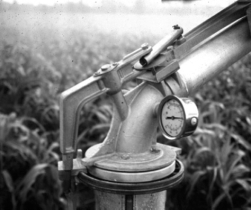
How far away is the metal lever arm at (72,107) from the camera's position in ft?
2.81

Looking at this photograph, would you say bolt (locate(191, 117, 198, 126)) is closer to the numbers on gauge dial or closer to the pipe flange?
the numbers on gauge dial

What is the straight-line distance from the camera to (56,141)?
8.35ft

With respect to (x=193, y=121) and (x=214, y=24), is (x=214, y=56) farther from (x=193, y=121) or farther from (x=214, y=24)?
(x=193, y=121)

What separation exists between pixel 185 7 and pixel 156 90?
33 centimetres

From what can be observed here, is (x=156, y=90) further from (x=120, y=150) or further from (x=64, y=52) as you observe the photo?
(x=64, y=52)

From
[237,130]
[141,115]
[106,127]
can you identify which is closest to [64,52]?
[106,127]

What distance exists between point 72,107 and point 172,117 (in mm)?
267

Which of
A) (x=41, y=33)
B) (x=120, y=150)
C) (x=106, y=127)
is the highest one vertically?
(x=41, y=33)

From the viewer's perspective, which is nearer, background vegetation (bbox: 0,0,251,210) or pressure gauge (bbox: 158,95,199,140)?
pressure gauge (bbox: 158,95,199,140)

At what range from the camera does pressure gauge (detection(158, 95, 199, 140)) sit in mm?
879

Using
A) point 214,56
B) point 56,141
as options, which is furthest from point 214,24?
point 56,141

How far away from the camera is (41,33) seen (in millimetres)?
1148

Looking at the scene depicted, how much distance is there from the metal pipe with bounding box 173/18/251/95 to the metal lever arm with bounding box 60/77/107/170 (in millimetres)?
224

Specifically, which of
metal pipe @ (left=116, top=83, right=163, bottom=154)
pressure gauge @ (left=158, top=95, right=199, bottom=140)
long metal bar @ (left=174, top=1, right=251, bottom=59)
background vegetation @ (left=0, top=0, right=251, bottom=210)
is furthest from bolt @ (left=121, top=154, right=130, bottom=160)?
background vegetation @ (left=0, top=0, right=251, bottom=210)
